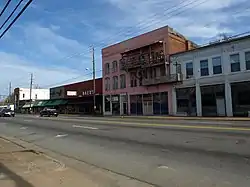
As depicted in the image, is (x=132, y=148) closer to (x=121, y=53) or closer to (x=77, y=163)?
(x=77, y=163)

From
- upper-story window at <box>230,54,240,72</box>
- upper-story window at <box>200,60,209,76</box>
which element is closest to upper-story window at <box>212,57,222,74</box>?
upper-story window at <box>200,60,209,76</box>

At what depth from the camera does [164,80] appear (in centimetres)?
3834

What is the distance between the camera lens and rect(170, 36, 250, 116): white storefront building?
30438 mm

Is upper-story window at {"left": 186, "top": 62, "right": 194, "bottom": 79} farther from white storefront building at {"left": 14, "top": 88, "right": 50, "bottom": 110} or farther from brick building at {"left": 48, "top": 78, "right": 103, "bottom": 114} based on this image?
white storefront building at {"left": 14, "top": 88, "right": 50, "bottom": 110}

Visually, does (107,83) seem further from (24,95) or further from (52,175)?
(24,95)

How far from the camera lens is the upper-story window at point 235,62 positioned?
30859 mm

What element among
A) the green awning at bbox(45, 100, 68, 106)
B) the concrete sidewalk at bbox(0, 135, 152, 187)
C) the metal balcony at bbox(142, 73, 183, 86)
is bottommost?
the concrete sidewalk at bbox(0, 135, 152, 187)

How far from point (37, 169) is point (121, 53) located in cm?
3906

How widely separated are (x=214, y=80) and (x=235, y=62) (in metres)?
2.92

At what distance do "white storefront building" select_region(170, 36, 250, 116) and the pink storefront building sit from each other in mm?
1322

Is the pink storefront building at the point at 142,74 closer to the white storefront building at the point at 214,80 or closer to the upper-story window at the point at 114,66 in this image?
the upper-story window at the point at 114,66

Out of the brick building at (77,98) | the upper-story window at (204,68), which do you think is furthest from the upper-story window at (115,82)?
the upper-story window at (204,68)

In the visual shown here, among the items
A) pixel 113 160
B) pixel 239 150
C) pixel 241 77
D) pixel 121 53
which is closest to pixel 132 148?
pixel 113 160

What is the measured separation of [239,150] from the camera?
31.9 feet
